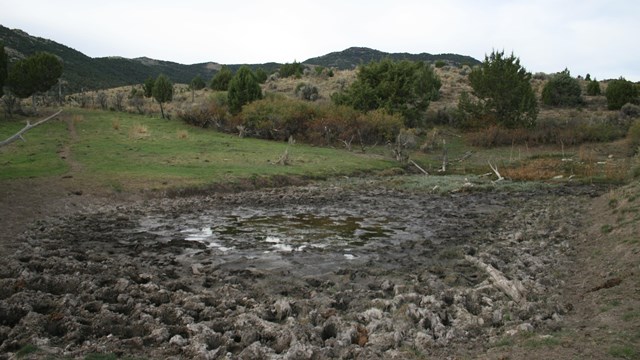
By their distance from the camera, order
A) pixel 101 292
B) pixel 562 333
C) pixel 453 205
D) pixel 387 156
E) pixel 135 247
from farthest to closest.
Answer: pixel 387 156 → pixel 453 205 → pixel 135 247 → pixel 101 292 → pixel 562 333

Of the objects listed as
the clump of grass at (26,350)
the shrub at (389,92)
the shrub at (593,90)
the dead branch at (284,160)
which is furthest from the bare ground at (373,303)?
the shrub at (593,90)

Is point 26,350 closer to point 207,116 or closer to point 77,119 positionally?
point 207,116

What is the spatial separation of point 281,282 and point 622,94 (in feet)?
182

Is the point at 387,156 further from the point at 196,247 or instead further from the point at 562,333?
the point at 562,333

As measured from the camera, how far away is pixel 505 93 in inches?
1785

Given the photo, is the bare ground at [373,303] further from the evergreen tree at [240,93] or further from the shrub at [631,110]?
the shrub at [631,110]

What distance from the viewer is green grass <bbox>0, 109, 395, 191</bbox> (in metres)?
23.2

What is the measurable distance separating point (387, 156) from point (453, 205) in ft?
58.5

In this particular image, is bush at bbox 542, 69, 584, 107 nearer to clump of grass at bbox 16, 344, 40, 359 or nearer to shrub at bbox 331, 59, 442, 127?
shrub at bbox 331, 59, 442, 127

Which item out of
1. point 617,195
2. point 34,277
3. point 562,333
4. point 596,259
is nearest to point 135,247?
point 34,277

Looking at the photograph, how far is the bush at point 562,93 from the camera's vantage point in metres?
57.3

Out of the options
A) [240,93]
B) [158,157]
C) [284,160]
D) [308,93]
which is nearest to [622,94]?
[308,93]

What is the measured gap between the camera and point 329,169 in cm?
3034

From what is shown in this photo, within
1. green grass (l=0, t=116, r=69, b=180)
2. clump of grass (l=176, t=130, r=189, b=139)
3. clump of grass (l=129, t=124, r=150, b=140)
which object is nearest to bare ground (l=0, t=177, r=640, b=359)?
green grass (l=0, t=116, r=69, b=180)
